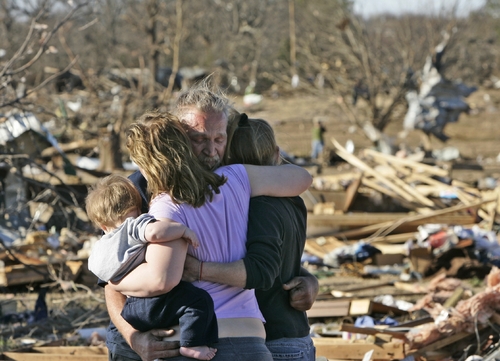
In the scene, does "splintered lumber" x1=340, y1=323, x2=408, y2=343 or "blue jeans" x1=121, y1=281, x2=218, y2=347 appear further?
"splintered lumber" x1=340, y1=323, x2=408, y2=343

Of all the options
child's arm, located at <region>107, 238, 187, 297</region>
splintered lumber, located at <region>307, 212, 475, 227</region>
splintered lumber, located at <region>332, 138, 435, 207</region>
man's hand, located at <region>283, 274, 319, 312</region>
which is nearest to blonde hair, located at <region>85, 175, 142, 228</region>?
child's arm, located at <region>107, 238, 187, 297</region>

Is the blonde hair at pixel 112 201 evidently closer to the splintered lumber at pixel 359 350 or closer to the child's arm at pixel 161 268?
the child's arm at pixel 161 268

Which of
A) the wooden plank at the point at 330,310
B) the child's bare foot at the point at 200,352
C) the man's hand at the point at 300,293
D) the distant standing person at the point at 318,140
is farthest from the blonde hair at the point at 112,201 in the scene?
the distant standing person at the point at 318,140

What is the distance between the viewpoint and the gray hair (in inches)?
113

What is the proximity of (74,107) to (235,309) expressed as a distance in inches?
668

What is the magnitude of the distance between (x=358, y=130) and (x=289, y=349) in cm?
1998

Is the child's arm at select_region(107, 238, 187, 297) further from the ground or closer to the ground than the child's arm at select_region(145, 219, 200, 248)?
closer to the ground

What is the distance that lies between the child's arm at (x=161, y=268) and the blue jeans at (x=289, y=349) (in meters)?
0.60

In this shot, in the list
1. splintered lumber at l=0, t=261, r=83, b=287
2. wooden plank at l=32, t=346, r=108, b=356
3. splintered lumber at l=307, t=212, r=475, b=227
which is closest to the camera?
wooden plank at l=32, t=346, r=108, b=356

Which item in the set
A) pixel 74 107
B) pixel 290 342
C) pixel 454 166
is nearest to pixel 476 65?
pixel 454 166

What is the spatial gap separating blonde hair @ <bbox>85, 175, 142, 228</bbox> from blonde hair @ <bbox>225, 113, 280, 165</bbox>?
40cm

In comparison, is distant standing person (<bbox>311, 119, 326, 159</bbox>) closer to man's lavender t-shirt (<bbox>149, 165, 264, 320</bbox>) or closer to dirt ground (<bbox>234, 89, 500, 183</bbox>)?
dirt ground (<bbox>234, 89, 500, 183</bbox>)

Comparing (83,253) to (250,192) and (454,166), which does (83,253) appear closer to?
(250,192)

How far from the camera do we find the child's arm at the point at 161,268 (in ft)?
8.23
